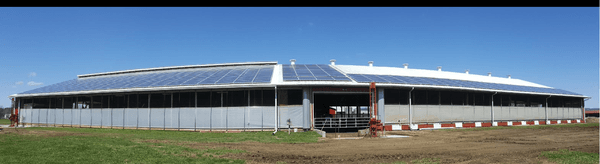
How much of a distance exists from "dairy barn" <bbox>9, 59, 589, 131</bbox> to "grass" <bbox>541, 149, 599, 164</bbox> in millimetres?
12248

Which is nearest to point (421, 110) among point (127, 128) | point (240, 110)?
point (240, 110)

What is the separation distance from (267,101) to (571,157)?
1987 centimetres

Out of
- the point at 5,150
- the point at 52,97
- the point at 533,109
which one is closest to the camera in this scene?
Result: the point at 5,150

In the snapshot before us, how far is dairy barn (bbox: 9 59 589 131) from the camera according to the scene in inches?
1118

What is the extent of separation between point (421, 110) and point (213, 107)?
18.3m

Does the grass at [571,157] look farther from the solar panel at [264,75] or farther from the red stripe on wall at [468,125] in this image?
the red stripe on wall at [468,125]

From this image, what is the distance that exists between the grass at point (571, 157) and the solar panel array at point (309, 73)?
645 inches

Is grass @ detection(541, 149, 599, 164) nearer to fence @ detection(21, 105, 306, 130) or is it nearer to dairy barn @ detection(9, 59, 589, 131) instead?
dairy barn @ detection(9, 59, 589, 131)

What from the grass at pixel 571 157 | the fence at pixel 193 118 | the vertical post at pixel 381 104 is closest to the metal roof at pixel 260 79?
the vertical post at pixel 381 104

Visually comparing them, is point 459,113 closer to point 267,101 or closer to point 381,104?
point 381,104

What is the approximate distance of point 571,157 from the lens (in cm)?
1348

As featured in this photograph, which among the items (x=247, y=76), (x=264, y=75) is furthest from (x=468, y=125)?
(x=247, y=76)
